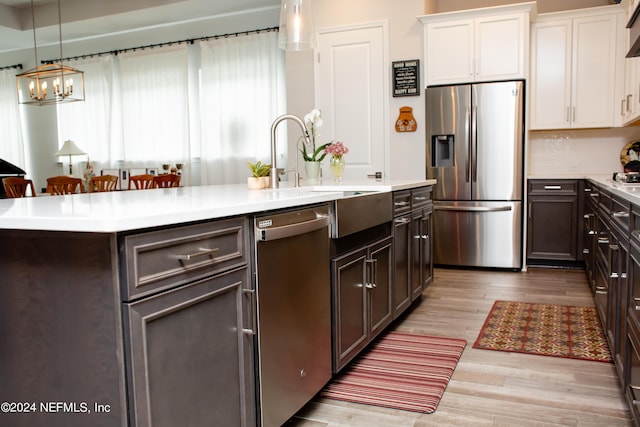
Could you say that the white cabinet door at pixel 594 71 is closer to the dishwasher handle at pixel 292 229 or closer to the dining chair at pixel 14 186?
the dishwasher handle at pixel 292 229

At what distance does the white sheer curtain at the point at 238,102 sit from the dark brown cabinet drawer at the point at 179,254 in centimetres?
534

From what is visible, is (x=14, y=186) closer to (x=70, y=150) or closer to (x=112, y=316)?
(x=70, y=150)

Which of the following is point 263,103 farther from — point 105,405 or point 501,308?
point 105,405

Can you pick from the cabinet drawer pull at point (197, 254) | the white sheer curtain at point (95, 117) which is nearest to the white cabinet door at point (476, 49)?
the cabinet drawer pull at point (197, 254)

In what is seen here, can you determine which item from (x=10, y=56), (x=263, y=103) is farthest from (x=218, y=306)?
(x=10, y=56)

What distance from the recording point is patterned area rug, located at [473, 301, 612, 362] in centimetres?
299

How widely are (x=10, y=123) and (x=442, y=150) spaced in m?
7.02

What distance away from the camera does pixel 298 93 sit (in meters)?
5.84

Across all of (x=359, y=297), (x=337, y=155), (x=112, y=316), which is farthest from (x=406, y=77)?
(x=112, y=316)

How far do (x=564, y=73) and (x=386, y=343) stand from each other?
11.2 ft

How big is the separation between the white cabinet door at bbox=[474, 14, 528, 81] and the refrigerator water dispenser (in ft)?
2.02

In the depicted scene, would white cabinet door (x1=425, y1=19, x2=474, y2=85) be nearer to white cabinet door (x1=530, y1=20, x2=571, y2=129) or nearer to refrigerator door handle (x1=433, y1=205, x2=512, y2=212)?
white cabinet door (x1=530, y1=20, x2=571, y2=129)

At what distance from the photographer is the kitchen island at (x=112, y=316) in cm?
131

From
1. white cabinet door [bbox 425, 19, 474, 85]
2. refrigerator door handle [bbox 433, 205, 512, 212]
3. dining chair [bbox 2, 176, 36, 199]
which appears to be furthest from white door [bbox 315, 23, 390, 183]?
dining chair [bbox 2, 176, 36, 199]
